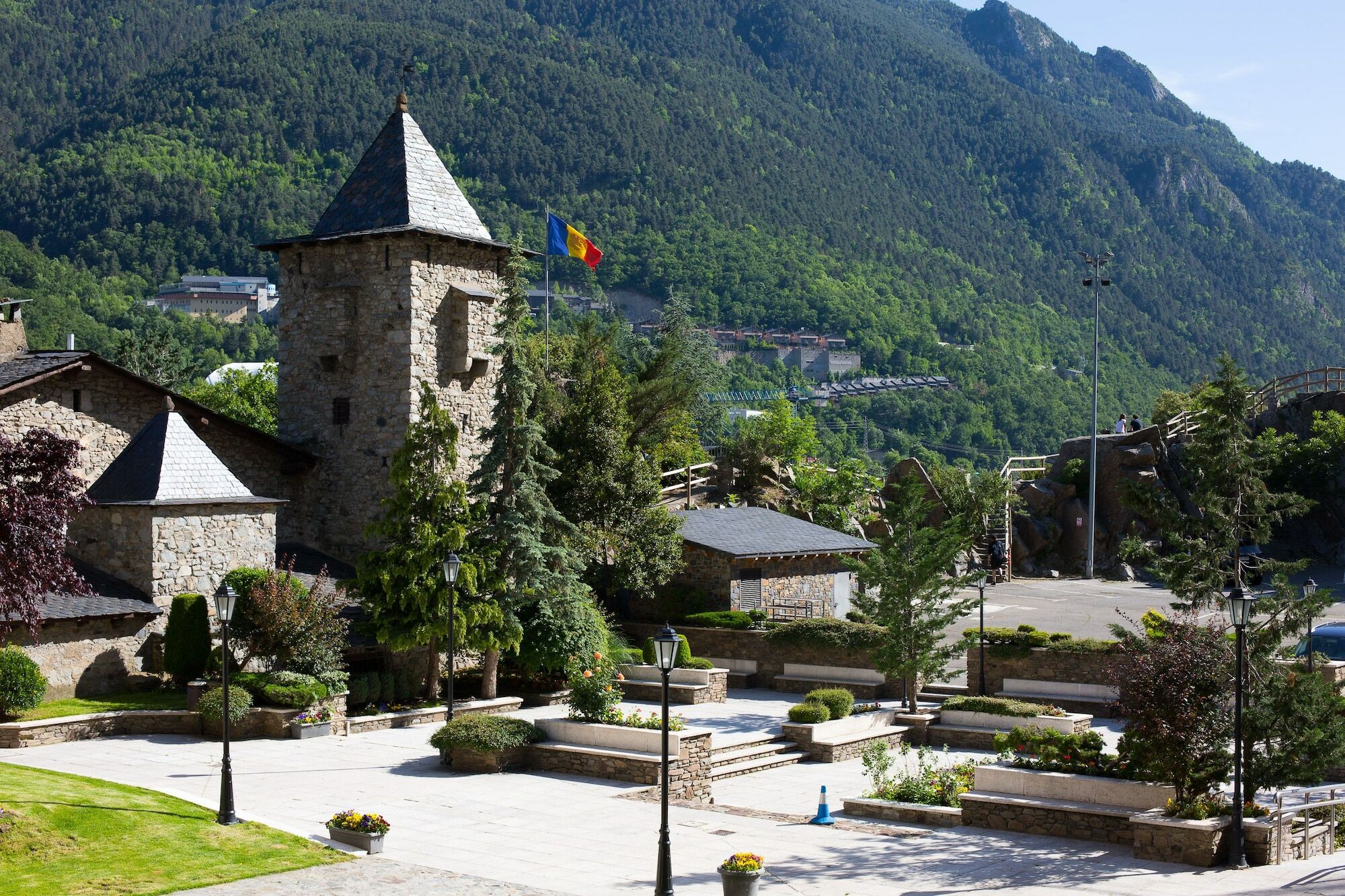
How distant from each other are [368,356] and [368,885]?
2048 cm

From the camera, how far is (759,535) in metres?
40.5

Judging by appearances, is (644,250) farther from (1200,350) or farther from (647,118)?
(1200,350)

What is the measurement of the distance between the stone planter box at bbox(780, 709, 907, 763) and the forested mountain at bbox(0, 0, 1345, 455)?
329 feet

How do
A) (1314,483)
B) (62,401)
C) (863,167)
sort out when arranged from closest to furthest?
(62,401), (1314,483), (863,167)

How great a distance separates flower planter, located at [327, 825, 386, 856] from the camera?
18016 mm

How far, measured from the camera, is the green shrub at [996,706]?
29094mm

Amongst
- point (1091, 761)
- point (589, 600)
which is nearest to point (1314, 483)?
point (589, 600)

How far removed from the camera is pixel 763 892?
16875mm

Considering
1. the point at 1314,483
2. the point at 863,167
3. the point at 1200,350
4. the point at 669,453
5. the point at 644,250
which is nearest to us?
the point at 669,453

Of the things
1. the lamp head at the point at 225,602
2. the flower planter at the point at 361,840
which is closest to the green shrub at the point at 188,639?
the lamp head at the point at 225,602

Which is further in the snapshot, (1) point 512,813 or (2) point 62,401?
(2) point 62,401

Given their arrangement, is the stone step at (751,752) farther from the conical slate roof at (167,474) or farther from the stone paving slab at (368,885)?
the conical slate roof at (167,474)

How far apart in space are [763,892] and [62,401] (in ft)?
71.2

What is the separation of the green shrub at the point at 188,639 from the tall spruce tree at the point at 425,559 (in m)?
3.69
